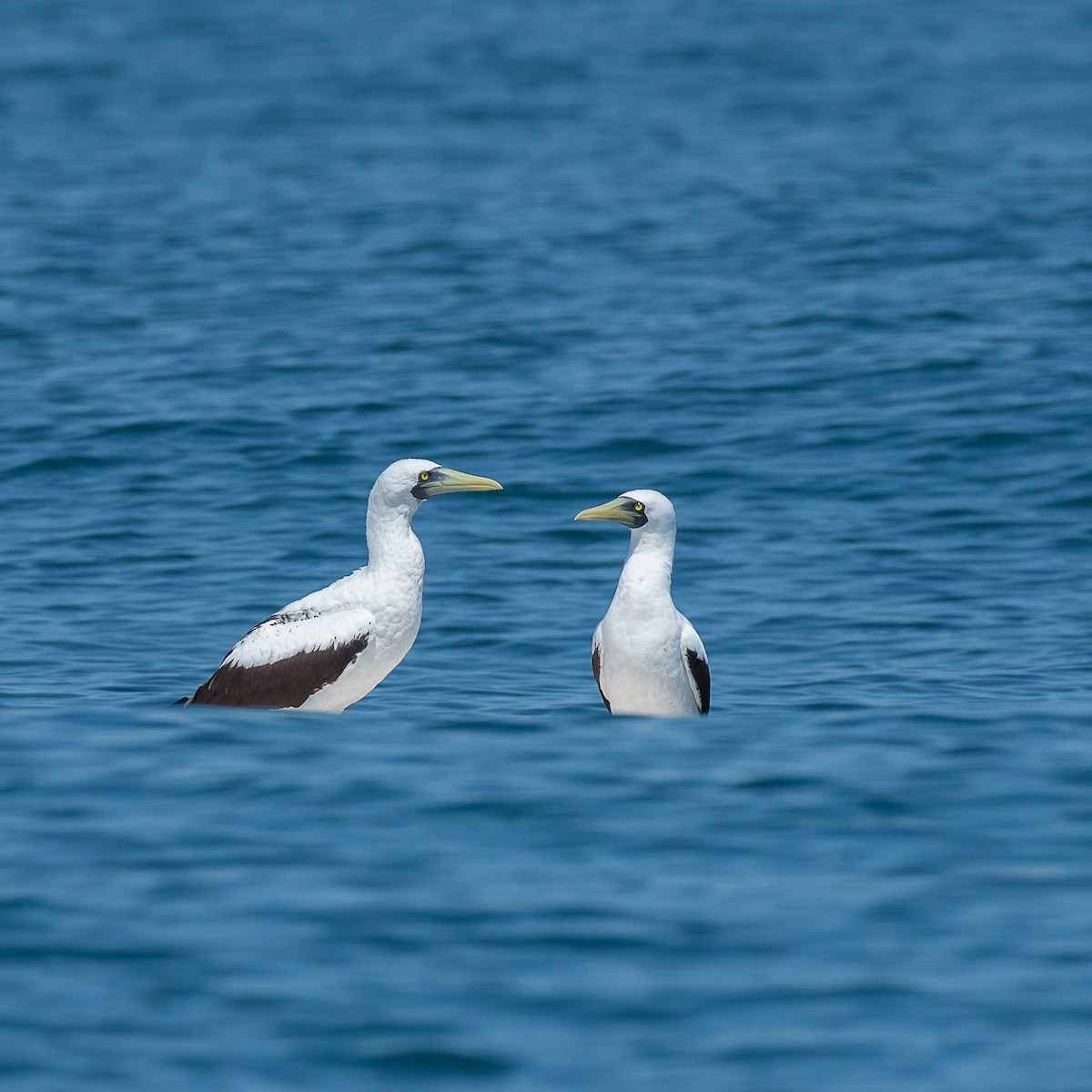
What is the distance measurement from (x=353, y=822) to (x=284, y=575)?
25.6 feet

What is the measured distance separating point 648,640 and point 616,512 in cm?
98

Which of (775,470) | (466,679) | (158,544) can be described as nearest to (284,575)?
(158,544)

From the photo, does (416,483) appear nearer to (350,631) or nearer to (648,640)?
(350,631)

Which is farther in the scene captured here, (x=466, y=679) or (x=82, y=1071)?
(x=466, y=679)

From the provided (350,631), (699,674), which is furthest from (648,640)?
(350,631)

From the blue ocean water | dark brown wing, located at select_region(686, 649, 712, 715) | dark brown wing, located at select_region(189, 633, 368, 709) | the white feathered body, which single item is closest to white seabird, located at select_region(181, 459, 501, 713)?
dark brown wing, located at select_region(189, 633, 368, 709)

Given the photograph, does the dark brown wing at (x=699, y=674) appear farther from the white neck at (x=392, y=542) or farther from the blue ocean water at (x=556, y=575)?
the white neck at (x=392, y=542)

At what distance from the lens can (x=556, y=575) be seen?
58.0 feet

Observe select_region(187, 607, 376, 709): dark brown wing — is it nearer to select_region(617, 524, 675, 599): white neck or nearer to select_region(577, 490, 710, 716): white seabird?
select_region(577, 490, 710, 716): white seabird

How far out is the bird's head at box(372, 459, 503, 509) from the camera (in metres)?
13.4

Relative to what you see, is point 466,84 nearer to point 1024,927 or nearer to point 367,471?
point 367,471

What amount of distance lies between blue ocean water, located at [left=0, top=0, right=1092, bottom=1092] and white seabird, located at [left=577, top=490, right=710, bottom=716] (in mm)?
533

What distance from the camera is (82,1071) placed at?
7098 millimetres

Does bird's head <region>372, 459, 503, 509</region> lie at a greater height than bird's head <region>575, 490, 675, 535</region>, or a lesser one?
greater
